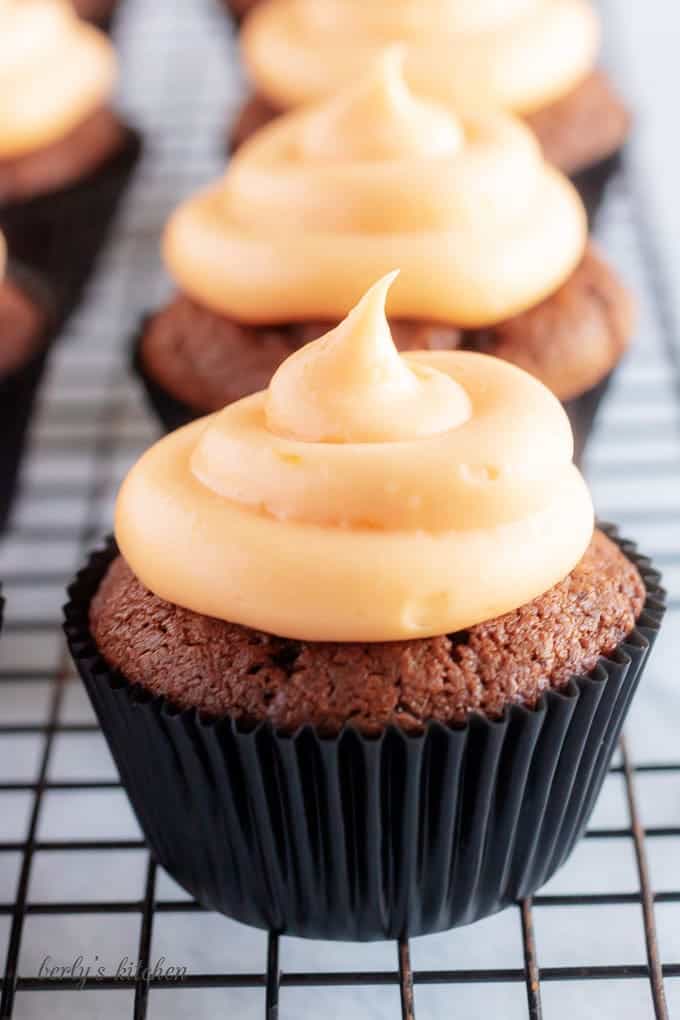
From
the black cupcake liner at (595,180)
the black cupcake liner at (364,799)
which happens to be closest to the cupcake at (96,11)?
the black cupcake liner at (595,180)

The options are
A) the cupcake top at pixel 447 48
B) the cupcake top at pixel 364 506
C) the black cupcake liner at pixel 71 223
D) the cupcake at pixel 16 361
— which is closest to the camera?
the cupcake top at pixel 364 506

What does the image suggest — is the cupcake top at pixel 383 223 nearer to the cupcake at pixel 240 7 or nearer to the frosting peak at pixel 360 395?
the frosting peak at pixel 360 395

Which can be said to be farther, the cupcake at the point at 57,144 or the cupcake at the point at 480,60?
the cupcake at the point at 57,144

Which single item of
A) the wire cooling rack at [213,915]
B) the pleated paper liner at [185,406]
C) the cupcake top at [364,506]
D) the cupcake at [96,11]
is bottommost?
the wire cooling rack at [213,915]

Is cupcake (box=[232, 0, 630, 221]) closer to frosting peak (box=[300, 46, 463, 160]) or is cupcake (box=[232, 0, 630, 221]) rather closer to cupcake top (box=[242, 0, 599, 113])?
cupcake top (box=[242, 0, 599, 113])

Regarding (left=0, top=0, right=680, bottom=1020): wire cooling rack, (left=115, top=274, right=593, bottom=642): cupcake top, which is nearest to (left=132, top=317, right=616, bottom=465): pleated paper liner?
(left=0, top=0, right=680, bottom=1020): wire cooling rack

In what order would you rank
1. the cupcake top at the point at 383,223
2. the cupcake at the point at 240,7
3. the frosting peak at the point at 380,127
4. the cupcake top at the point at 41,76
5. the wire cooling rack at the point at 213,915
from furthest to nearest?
the cupcake at the point at 240,7 < the cupcake top at the point at 41,76 < the frosting peak at the point at 380,127 < the cupcake top at the point at 383,223 < the wire cooling rack at the point at 213,915
